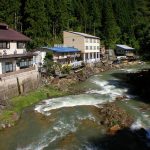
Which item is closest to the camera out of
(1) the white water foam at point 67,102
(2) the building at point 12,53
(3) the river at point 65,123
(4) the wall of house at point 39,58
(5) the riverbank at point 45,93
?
(3) the river at point 65,123

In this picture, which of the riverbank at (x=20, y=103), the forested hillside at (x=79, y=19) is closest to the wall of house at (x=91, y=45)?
the forested hillside at (x=79, y=19)

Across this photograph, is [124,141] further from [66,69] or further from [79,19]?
[79,19]

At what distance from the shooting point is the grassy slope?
94.0 ft

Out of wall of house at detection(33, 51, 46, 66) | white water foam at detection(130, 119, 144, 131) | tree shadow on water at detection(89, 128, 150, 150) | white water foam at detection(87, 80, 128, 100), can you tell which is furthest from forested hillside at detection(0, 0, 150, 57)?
tree shadow on water at detection(89, 128, 150, 150)

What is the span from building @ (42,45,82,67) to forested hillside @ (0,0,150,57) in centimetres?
371

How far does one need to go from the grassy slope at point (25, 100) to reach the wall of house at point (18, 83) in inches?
37.8

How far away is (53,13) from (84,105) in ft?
121

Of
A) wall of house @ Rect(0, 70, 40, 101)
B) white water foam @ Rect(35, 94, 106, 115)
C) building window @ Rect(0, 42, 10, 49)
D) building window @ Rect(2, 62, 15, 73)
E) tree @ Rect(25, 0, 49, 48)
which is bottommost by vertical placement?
white water foam @ Rect(35, 94, 106, 115)

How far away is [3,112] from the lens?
97.3ft

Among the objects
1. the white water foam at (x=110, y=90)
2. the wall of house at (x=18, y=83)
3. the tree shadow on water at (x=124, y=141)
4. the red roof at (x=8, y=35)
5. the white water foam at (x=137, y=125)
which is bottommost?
the tree shadow on water at (x=124, y=141)

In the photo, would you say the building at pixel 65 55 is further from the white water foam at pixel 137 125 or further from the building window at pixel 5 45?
the white water foam at pixel 137 125

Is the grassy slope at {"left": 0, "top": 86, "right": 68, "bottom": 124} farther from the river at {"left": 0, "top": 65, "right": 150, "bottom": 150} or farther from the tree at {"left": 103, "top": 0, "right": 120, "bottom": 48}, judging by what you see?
the tree at {"left": 103, "top": 0, "right": 120, "bottom": 48}

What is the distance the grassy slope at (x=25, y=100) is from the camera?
28.7 meters

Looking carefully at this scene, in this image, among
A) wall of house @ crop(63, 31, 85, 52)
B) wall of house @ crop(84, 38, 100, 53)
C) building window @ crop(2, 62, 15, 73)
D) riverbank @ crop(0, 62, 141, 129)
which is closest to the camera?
riverbank @ crop(0, 62, 141, 129)
